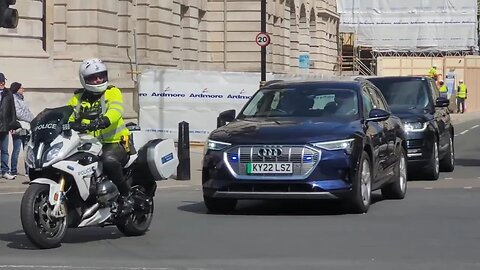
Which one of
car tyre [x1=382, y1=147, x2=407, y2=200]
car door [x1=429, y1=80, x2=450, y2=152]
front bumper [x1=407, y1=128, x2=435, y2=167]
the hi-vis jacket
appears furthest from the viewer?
car door [x1=429, y1=80, x2=450, y2=152]

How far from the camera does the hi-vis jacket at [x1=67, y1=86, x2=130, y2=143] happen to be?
384 inches

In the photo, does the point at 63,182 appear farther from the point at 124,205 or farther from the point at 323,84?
the point at 323,84

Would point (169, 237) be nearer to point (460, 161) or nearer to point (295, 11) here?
point (460, 161)

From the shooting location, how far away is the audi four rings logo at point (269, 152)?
11.7 metres

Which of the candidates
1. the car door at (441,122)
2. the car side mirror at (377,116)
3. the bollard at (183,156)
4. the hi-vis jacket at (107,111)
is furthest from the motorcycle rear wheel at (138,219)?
the car door at (441,122)

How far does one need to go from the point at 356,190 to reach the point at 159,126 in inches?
570

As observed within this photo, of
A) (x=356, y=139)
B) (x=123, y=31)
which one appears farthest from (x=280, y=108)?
(x=123, y=31)

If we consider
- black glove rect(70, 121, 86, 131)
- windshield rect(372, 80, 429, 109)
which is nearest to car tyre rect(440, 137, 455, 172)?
windshield rect(372, 80, 429, 109)

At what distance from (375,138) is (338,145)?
1148 millimetres

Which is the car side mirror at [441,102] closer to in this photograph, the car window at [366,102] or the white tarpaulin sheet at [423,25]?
the car window at [366,102]

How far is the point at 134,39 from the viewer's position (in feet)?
105

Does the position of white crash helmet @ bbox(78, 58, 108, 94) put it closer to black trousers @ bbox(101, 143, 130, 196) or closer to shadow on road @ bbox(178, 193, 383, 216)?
black trousers @ bbox(101, 143, 130, 196)

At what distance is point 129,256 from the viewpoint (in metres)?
9.25

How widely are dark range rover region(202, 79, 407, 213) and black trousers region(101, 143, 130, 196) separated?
7.08ft
